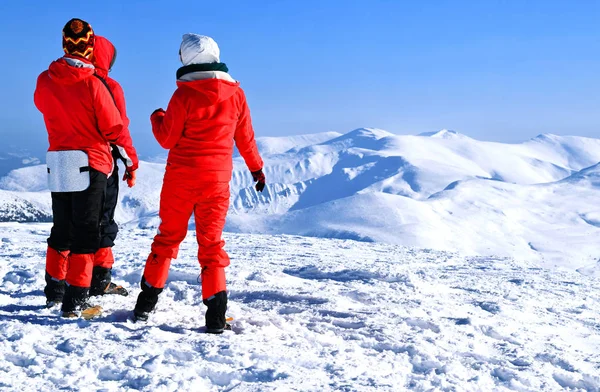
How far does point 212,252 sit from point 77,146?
1.20 metres

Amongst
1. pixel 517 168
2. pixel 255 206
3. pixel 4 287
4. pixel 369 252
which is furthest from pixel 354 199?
pixel 255 206

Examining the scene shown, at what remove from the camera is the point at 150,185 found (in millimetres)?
158750

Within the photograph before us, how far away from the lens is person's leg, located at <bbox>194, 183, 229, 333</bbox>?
12.6 feet

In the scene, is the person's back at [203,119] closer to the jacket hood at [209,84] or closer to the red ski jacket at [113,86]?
the jacket hood at [209,84]

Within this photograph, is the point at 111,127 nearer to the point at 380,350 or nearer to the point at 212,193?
the point at 212,193

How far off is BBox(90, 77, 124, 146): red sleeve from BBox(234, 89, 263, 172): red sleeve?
2.75 ft

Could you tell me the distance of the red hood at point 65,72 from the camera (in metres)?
3.66

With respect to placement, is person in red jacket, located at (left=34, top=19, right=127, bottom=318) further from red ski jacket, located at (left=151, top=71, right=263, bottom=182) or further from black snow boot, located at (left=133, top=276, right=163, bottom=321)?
red ski jacket, located at (left=151, top=71, right=263, bottom=182)

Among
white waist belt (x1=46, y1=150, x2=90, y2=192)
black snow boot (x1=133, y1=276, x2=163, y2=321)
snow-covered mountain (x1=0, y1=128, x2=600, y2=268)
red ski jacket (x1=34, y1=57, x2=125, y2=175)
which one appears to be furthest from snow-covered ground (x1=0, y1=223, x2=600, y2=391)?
snow-covered mountain (x1=0, y1=128, x2=600, y2=268)

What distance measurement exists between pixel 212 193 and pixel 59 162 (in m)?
1.08

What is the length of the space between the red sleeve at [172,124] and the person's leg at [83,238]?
0.56 metres

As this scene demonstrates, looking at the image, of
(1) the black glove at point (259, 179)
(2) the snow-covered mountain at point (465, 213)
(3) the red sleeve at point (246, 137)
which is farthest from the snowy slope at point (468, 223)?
(3) the red sleeve at point (246, 137)

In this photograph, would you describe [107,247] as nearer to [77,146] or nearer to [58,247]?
[58,247]

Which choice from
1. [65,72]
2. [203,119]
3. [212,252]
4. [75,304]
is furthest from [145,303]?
[65,72]
